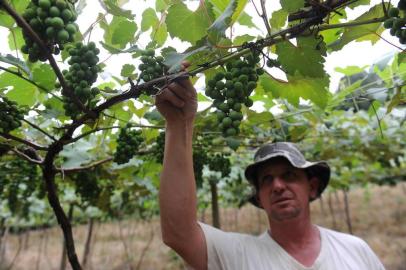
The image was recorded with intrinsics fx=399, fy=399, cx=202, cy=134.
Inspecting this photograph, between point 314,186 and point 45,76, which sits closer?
point 45,76

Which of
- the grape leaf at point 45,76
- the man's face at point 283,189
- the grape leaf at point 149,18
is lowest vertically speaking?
the man's face at point 283,189

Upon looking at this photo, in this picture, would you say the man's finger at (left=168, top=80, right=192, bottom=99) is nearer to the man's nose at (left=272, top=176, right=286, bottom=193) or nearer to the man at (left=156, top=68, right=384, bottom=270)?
the man at (left=156, top=68, right=384, bottom=270)

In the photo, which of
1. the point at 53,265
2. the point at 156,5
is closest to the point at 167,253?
the point at 53,265

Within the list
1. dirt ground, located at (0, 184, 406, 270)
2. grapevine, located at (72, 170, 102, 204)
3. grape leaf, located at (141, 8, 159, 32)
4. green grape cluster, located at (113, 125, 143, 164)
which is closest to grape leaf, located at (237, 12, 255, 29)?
grape leaf, located at (141, 8, 159, 32)

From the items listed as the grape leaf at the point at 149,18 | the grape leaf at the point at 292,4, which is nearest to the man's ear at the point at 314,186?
the grape leaf at the point at 149,18

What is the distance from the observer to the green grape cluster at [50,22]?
984mm

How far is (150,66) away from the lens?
1303mm

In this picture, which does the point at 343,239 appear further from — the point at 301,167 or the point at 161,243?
the point at 161,243

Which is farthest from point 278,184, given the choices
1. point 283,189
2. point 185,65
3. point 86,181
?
point 86,181

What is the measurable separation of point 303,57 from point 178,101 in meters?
0.50

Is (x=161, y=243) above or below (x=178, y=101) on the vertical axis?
below

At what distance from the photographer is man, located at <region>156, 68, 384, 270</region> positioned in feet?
6.14

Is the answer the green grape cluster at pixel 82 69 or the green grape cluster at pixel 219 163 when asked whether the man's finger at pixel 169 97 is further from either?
the green grape cluster at pixel 219 163

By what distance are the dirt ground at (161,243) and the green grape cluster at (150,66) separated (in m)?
5.76
